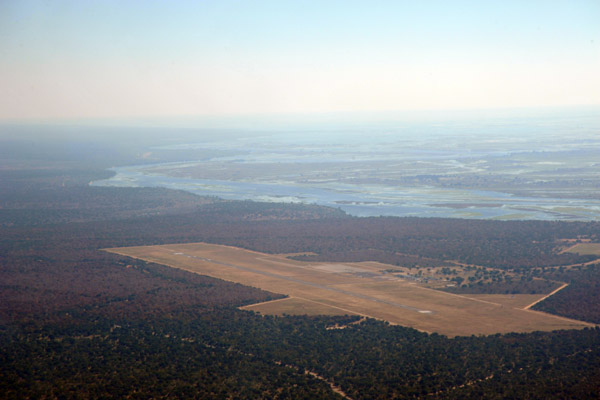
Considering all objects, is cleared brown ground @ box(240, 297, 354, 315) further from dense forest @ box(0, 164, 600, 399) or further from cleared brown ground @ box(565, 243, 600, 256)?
cleared brown ground @ box(565, 243, 600, 256)

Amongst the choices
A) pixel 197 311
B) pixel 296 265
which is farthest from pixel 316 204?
pixel 197 311

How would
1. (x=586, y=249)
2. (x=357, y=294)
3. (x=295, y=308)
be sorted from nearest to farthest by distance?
1. (x=295, y=308)
2. (x=357, y=294)
3. (x=586, y=249)

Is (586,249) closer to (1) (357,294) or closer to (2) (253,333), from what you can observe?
(1) (357,294)

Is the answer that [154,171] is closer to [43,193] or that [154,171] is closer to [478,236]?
[43,193]

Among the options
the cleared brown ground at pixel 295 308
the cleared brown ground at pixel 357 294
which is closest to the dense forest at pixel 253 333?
the cleared brown ground at pixel 295 308

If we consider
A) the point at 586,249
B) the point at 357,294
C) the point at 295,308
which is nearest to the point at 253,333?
the point at 295,308

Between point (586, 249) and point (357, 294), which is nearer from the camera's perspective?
point (357, 294)

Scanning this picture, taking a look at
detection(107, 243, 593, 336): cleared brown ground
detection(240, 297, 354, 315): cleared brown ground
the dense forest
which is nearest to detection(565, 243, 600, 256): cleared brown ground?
the dense forest
